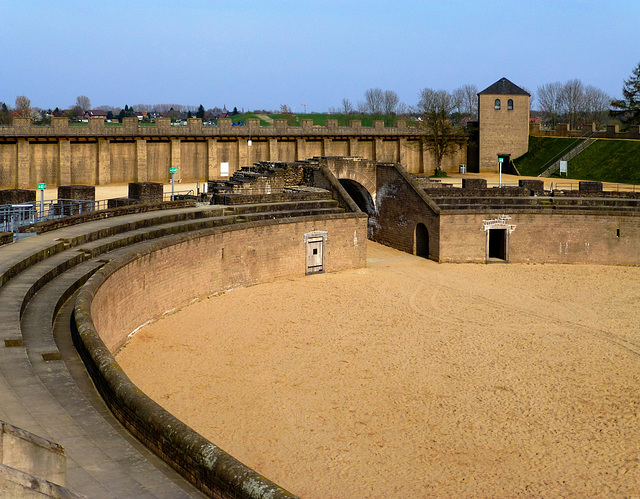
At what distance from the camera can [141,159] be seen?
2128 inches

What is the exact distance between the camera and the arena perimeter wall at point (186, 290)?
10.2 metres

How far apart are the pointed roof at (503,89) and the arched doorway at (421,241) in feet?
89.1

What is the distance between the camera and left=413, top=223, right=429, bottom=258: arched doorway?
130ft

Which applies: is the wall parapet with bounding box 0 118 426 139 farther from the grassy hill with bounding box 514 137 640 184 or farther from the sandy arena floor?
the sandy arena floor

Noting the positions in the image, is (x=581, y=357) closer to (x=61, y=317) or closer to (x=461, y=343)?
(x=461, y=343)

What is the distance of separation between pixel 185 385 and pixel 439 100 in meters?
60.7

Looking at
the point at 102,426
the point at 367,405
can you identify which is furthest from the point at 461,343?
the point at 102,426

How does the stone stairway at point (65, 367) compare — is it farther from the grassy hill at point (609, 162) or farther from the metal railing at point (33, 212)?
the grassy hill at point (609, 162)

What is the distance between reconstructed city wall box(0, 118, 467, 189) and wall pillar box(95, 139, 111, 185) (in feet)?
0.22

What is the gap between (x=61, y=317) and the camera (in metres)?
18.3

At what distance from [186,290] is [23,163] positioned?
2624 cm

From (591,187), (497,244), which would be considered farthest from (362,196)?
(591,187)

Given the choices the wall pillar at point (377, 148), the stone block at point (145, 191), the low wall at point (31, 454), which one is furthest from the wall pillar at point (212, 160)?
the low wall at point (31, 454)

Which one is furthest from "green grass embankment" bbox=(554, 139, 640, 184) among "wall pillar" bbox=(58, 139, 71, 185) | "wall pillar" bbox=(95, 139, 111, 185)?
"wall pillar" bbox=(58, 139, 71, 185)
